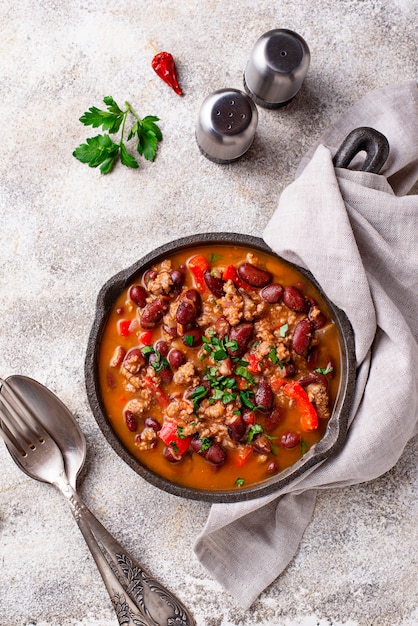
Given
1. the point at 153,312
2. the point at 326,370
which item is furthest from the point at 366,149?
the point at 153,312

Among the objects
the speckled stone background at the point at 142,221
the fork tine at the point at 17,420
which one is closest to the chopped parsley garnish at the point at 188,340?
the speckled stone background at the point at 142,221

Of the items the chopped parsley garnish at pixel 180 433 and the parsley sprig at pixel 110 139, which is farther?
the parsley sprig at pixel 110 139

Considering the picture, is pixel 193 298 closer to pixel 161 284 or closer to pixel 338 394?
Result: pixel 161 284

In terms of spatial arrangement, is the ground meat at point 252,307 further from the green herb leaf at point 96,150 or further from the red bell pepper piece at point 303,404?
the green herb leaf at point 96,150

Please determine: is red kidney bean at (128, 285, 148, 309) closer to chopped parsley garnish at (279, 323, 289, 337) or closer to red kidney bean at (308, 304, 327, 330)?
chopped parsley garnish at (279, 323, 289, 337)

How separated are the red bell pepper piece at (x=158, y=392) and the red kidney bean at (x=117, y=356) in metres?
0.15

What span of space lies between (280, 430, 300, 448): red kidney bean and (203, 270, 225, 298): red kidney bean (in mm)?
704

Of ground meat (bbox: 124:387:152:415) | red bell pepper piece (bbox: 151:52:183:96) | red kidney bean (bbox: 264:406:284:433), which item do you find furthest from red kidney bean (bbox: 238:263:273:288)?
red bell pepper piece (bbox: 151:52:183:96)

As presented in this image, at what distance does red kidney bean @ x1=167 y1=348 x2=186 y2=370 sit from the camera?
3.01 meters

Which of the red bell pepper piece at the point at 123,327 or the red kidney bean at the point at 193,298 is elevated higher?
the red kidney bean at the point at 193,298

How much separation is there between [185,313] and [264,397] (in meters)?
0.52

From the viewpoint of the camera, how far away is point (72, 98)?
141 inches

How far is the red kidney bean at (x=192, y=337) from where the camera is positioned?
303 centimetres

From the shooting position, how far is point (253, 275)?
9.91ft
